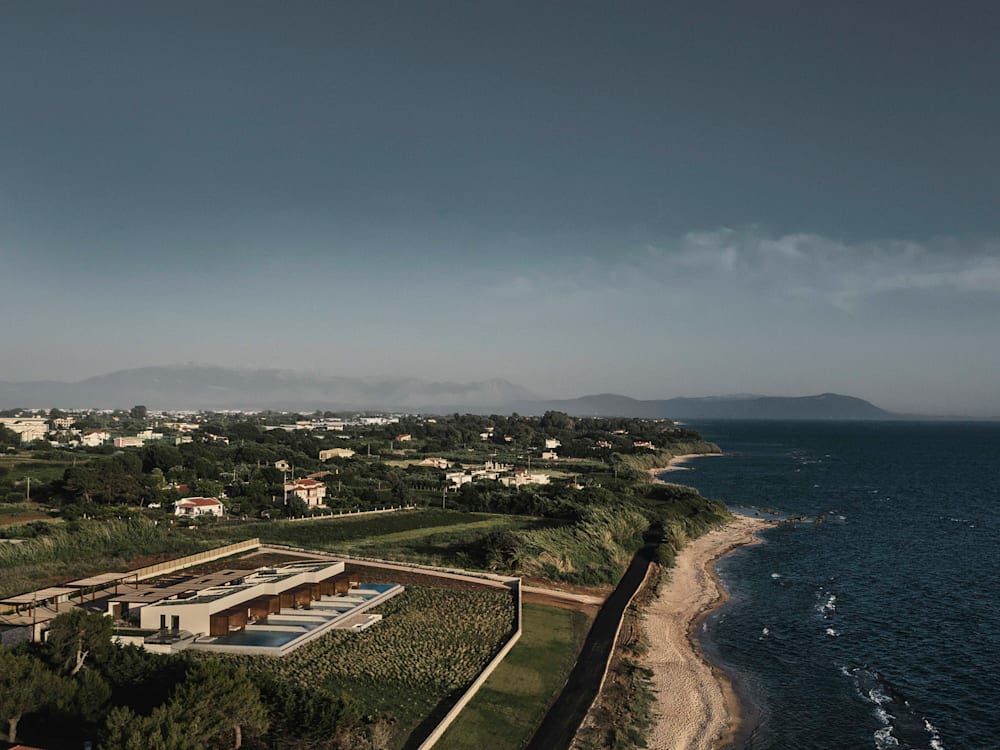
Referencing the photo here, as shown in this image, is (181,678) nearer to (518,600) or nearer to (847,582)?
(518,600)

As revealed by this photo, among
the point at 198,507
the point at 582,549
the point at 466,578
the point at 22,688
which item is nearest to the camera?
the point at 22,688

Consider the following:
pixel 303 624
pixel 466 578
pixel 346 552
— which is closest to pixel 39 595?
pixel 303 624

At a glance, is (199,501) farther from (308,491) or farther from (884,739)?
(884,739)

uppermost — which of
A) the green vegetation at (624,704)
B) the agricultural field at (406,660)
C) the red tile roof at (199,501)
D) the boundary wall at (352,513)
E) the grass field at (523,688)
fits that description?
the agricultural field at (406,660)

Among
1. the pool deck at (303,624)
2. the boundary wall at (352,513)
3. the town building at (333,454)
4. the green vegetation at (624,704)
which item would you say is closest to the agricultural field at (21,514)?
the boundary wall at (352,513)

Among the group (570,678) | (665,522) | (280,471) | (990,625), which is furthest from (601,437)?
(570,678)

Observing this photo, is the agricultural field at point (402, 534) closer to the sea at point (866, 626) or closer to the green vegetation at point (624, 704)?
the green vegetation at point (624, 704)
